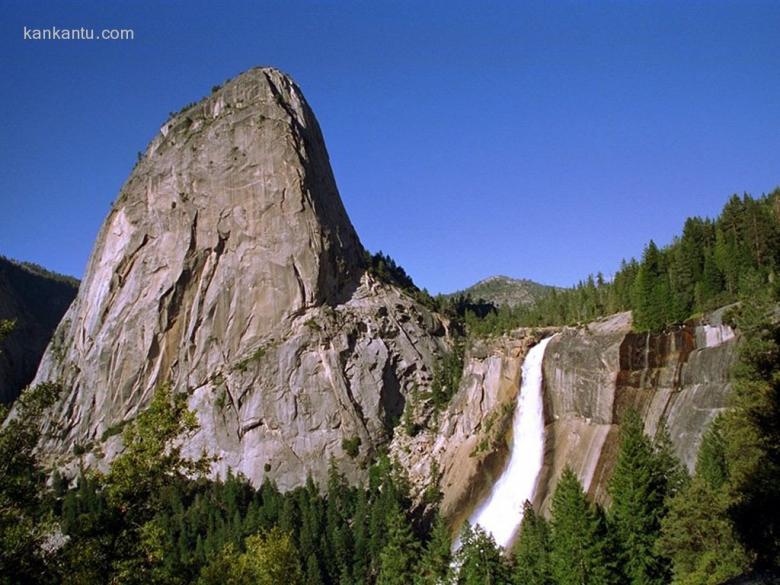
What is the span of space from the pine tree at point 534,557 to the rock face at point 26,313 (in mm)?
105789

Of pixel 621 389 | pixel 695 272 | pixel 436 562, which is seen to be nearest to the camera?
pixel 436 562

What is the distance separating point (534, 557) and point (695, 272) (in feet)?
123

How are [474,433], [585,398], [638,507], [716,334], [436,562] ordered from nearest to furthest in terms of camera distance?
[638,507], [436,562], [716,334], [585,398], [474,433]

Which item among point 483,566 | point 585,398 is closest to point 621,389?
point 585,398

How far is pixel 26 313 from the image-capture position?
163m

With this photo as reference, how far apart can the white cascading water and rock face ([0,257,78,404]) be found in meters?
94.2

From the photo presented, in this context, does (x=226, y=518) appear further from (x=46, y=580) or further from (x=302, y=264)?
(x=46, y=580)

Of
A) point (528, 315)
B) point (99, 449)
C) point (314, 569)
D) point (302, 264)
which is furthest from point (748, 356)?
point (99, 449)

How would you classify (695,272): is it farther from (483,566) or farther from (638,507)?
(483,566)

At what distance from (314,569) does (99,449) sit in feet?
181

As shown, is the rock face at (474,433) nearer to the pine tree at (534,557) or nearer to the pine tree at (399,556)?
the pine tree at (399,556)

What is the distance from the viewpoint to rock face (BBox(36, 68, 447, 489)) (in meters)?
92.7

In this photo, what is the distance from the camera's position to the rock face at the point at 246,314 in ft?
304

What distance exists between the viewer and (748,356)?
28.5 m
